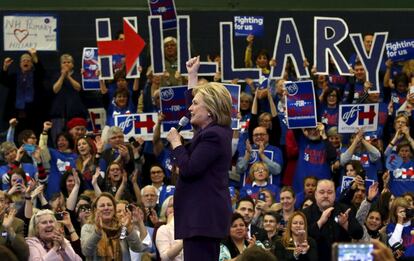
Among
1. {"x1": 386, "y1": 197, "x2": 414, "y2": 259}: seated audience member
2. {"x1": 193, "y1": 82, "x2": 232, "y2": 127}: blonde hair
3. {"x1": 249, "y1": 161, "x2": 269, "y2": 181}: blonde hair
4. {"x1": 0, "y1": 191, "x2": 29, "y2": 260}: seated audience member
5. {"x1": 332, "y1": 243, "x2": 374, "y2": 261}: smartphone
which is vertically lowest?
{"x1": 386, "y1": 197, "x2": 414, "y2": 259}: seated audience member

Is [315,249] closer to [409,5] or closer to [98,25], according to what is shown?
[98,25]

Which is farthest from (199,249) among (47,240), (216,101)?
(47,240)

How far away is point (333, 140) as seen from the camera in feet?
54.9

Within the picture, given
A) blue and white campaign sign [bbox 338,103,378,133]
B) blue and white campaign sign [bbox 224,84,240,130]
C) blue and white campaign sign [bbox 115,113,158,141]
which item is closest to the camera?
blue and white campaign sign [bbox 224,84,240,130]

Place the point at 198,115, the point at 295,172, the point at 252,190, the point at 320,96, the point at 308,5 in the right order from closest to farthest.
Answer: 1. the point at 198,115
2. the point at 252,190
3. the point at 295,172
4. the point at 320,96
5. the point at 308,5

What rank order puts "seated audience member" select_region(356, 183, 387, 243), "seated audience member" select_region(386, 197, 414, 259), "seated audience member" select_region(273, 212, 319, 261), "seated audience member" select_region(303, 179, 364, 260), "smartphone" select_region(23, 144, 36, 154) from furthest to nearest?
"smartphone" select_region(23, 144, 36, 154) < "seated audience member" select_region(356, 183, 387, 243) < "seated audience member" select_region(386, 197, 414, 259) < "seated audience member" select_region(303, 179, 364, 260) < "seated audience member" select_region(273, 212, 319, 261)

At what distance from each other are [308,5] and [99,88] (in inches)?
176

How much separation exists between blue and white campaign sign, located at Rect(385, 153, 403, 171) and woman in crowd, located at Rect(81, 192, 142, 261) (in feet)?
16.7

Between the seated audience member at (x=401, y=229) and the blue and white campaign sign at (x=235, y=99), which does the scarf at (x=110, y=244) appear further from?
the seated audience member at (x=401, y=229)

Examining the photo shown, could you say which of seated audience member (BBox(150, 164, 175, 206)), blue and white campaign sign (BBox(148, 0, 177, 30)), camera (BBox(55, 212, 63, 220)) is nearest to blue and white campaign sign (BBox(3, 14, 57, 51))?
blue and white campaign sign (BBox(148, 0, 177, 30))

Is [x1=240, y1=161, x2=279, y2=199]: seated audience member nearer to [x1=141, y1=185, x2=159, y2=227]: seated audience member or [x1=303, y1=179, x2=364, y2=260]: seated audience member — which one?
[x1=141, y1=185, x2=159, y2=227]: seated audience member

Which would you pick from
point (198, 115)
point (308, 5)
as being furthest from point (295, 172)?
point (198, 115)

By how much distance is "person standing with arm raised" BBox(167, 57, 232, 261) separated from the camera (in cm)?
822

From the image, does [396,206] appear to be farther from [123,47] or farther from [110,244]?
[123,47]
